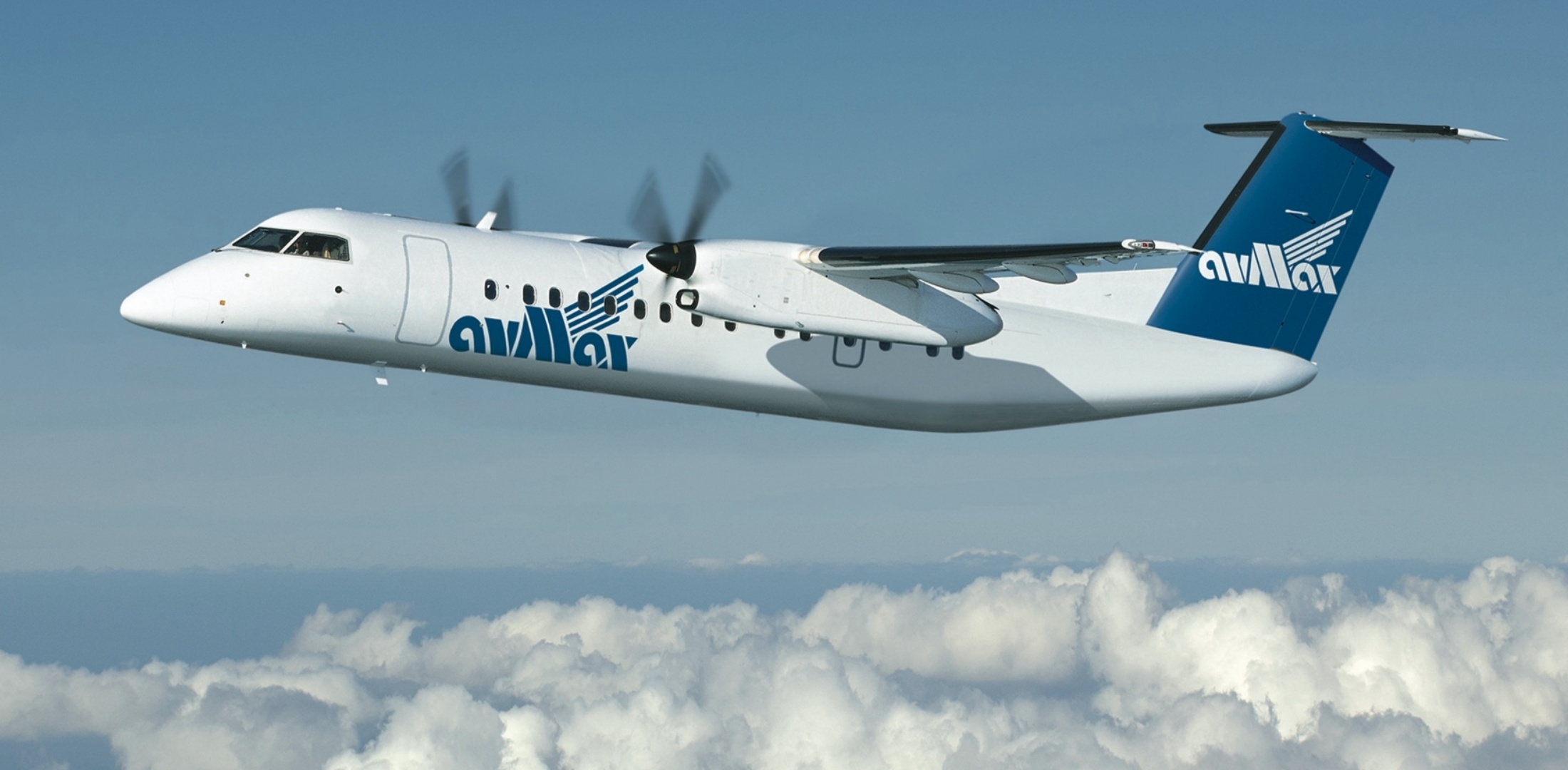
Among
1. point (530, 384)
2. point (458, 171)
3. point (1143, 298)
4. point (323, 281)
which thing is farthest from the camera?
point (1143, 298)

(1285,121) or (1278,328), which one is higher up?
(1285,121)

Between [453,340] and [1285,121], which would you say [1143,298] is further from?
[453,340]

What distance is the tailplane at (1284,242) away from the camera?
26781 mm

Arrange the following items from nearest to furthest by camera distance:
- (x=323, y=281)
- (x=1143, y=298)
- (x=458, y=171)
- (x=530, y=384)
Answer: (x=323, y=281)
(x=530, y=384)
(x=458, y=171)
(x=1143, y=298)

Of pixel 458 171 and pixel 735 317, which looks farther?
pixel 458 171

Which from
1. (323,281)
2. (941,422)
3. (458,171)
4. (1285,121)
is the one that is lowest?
(941,422)

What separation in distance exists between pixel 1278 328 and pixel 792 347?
35.1ft

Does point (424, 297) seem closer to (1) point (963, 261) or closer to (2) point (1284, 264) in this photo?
(1) point (963, 261)

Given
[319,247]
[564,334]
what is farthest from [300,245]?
[564,334]

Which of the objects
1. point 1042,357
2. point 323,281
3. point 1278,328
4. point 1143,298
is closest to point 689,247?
point 323,281

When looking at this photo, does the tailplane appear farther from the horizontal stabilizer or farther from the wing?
the wing

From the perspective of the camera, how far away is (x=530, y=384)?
887 inches

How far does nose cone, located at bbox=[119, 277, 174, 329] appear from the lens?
20.0 metres

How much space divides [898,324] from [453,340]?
7.17 meters
